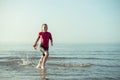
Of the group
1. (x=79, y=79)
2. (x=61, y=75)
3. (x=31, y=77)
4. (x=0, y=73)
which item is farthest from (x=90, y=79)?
(x=0, y=73)

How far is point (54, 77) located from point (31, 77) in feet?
3.26

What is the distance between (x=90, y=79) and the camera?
13797 millimetres

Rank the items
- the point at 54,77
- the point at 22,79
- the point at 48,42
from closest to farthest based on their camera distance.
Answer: the point at 22,79 < the point at 54,77 < the point at 48,42

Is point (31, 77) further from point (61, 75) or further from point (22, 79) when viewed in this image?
point (61, 75)

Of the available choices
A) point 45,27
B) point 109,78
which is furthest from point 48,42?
point 109,78

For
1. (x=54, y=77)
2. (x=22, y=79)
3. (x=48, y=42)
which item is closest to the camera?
(x=22, y=79)

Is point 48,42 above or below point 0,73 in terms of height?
above

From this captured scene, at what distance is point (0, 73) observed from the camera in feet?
49.0

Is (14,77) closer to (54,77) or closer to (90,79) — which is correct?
(54,77)

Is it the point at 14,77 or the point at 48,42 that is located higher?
the point at 48,42

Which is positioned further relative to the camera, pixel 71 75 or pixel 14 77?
pixel 71 75

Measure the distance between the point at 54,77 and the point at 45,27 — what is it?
7.37 ft

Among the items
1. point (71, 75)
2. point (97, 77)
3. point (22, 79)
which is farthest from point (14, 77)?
point (97, 77)

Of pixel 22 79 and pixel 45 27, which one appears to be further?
pixel 45 27
